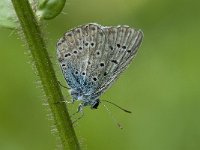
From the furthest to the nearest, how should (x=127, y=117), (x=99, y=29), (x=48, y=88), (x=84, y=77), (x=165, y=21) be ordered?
(x=165, y=21) → (x=127, y=117) → (x=84, y=77) → (x=99, y=29) → (x=48, y=88)

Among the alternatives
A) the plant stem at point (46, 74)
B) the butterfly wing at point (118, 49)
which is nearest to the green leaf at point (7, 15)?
the plant stem at point (46, 74)

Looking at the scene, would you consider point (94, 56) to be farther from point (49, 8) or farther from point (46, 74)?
point (46, 74)

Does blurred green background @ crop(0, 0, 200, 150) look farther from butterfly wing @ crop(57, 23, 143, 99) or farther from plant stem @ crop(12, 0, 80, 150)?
plant stem @ crop(12, 0, 80, 150)

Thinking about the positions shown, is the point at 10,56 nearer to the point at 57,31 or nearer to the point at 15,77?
the point at 15,77

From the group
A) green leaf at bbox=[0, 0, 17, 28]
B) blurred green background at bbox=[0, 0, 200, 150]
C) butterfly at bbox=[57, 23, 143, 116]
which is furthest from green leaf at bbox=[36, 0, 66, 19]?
blurred green background at bbox=[0, 0, 200, 150]

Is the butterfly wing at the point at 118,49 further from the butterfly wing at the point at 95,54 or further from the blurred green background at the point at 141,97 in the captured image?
the blurred green background at the point at 141,97

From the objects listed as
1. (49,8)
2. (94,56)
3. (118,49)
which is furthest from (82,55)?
(49,8)

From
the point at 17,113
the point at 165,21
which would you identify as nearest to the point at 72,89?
the point at 17,113
